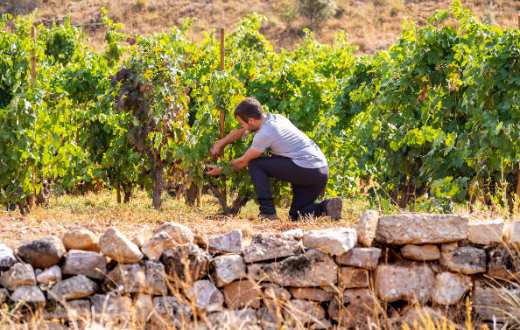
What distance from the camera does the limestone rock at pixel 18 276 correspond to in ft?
15.0

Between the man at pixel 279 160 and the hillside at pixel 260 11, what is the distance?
18237mm

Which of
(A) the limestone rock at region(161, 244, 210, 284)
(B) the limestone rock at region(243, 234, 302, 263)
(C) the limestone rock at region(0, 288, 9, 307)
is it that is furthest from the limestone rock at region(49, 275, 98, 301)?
(B) the limestone rock at region(243, 234, 302, 263)

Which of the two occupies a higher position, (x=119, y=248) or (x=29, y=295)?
(x=119, y=248)

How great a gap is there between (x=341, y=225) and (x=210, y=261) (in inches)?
44.2

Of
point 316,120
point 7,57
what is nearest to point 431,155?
point 316,120

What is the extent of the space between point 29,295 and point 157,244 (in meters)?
0.76

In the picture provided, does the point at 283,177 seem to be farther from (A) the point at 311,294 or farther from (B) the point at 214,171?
(A) the point at 311,294

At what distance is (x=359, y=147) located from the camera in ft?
24.6

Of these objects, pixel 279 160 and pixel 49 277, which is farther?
pixel 279 160

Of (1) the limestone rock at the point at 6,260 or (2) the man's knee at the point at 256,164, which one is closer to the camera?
(1) the limestone rock at the point at 6,260

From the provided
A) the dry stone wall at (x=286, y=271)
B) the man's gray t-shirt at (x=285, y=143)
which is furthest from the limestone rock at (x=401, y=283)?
the man's gray t-shirt at (x=285, y=143)

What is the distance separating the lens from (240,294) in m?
4.78

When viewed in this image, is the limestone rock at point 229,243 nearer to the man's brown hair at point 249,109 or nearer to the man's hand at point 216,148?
the man's brown hair at point 249,109

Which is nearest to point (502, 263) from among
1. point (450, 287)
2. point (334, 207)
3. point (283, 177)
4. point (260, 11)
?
point (450, 287)
